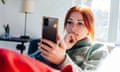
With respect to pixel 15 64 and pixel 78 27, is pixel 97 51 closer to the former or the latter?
pixel 78 27

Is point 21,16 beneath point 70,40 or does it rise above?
above

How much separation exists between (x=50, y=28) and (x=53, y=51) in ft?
0.39

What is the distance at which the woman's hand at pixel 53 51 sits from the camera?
119 centimetres

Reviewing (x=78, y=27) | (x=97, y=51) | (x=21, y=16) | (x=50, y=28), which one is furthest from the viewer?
(x=21, y=16)

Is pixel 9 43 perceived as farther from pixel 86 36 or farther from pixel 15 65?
pixel 15 65

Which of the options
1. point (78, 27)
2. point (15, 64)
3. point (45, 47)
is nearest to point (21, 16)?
point (78, 27)

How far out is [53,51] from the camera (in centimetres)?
120

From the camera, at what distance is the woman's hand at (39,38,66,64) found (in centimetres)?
119

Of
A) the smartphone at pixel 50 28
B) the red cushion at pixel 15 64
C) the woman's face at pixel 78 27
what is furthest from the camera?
the woman's face at pixel 78 27

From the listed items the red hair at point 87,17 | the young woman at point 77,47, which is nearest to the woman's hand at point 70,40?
the young woman at point 77,47

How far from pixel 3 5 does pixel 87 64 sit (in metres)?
1.95

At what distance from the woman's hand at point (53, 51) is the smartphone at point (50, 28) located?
0.08 ft

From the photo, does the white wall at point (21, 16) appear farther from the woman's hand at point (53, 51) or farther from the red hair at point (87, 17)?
the woman's hand at point (53, 51)

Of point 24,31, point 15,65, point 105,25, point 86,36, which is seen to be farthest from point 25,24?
point 15,65
